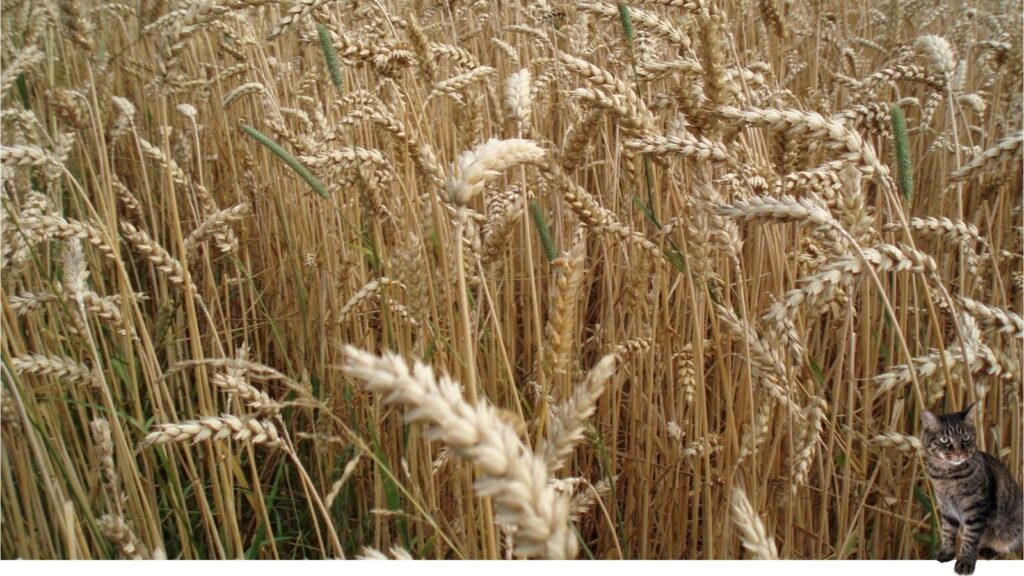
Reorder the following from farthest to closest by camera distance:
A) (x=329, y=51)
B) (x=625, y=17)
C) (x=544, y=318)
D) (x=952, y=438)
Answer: (x=544, y=318), (x=329, y=51), (x=625, y=17), (x=952, y=438)

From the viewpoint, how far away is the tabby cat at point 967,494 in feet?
3.10

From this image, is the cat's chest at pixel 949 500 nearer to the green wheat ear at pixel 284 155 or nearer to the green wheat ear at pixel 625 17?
the green wheat ear at pixel 625 17

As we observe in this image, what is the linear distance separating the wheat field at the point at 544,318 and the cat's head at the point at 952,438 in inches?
1.7

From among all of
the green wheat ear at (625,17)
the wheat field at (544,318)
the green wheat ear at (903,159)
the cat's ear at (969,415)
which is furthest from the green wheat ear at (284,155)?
the cat's ear at (969,415)

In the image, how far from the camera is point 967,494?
0.95m

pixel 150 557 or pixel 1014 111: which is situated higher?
pixel 1014 111

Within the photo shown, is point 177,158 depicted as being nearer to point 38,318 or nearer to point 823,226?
point 38,318

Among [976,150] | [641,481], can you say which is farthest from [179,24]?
[976,150]

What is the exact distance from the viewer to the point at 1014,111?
1551mm

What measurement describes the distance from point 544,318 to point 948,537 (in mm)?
923

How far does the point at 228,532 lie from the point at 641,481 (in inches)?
25.9

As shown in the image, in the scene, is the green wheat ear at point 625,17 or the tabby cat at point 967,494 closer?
the tabby cat at point 967,494
